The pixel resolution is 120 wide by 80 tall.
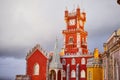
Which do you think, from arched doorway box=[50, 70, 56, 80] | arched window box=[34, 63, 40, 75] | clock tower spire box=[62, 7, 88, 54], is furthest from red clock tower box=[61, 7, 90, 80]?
arched window box=[34, 63, 40, 75]

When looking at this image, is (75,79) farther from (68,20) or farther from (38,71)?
(68,20)

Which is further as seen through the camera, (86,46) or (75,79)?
(86,46)

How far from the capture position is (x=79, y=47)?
183ft

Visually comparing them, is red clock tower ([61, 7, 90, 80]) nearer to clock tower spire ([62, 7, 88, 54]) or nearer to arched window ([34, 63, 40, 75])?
clock tower spire ([62, 7, 88, 54])

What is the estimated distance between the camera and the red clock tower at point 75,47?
2014 inches

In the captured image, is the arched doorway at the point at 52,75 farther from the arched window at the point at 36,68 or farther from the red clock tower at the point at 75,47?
the arched window at the point at 36,68

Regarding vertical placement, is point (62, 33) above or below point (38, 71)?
above

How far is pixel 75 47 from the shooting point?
56188 millimetres

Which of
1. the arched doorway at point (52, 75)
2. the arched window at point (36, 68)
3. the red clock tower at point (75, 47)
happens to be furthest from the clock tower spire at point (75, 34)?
the arched window at point (36, 68)

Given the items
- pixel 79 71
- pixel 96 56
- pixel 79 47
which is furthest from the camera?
pixel 79 47

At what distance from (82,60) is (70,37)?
799cm

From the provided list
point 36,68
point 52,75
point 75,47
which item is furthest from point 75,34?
point 36,68

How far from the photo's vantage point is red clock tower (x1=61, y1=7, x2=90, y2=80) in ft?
168

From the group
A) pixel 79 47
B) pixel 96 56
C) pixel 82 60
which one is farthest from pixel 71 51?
pixel 96 56
